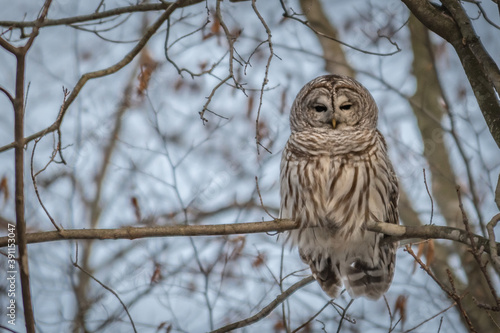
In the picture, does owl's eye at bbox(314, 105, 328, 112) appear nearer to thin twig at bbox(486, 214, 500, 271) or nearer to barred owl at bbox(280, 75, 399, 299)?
barred owl at bbox(280, 75, 399, 299)

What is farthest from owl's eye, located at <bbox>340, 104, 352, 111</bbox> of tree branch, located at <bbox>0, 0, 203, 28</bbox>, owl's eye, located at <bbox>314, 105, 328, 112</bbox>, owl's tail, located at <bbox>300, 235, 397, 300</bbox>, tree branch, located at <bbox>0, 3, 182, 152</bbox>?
tree branch, located at <bbox>0, 3, 182, 152</bbox>

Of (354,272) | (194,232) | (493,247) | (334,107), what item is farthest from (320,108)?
(493,247)

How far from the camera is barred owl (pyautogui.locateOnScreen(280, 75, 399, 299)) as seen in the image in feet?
15.5

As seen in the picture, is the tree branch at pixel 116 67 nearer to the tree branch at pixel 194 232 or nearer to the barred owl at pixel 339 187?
the tree branch at pixel 194 232

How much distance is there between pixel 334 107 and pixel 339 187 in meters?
0.89

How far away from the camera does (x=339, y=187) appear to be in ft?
15.3

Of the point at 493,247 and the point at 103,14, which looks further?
the point at 103,14

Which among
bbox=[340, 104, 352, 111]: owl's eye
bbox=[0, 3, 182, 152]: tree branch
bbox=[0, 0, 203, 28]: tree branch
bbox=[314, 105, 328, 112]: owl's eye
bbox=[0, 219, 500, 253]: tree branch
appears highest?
bbox=[0, 0, 203, 28]: tree branch

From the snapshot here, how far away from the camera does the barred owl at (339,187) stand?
4711 millimetres

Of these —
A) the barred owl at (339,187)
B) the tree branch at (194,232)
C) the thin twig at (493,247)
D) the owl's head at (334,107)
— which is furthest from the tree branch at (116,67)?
the thin twig at (493,247)

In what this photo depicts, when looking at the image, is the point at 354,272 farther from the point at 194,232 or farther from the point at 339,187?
the point at 194,232

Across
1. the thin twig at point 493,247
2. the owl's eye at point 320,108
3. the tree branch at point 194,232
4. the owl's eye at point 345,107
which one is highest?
the owl's eye at point 320,108

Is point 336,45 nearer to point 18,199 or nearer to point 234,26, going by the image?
point 234,26

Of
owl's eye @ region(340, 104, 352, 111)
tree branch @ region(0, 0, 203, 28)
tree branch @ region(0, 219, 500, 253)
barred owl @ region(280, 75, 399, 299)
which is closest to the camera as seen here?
tree branch @ region(0, 219, 500, 253)
